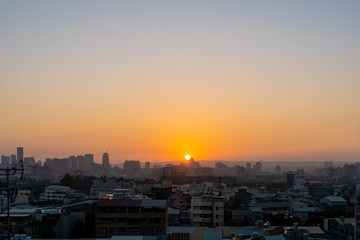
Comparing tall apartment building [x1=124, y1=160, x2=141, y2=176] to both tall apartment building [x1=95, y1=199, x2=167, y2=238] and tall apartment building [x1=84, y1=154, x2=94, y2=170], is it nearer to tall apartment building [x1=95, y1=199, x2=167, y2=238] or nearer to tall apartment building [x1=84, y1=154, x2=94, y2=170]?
tall apartment building [x1=84, y1=154, x2=94, y2=170]

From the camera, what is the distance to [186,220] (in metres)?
15.8

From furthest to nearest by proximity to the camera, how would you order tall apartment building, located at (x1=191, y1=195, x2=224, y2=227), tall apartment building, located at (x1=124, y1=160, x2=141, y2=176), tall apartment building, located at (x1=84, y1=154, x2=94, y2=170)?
tall apartment building, located at (x1=84, y1=154, x2=94, y2=170), tall apartment building, located at (x1=124, y1=160, x2=141, y2=176), tall apartment building, located at (x1=191, y1=195, x2=224, y2=227)

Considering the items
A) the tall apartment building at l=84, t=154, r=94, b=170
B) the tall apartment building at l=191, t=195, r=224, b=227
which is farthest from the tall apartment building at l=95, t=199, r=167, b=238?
the tall apartment building at l=84, t=154, r=94, b=170

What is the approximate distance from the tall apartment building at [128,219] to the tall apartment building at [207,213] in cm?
282

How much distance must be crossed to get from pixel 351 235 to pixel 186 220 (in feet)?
20.2

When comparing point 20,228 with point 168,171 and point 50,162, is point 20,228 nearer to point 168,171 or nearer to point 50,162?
point 168,171

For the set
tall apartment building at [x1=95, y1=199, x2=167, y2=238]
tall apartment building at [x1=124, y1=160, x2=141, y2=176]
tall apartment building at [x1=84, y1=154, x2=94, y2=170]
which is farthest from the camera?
tall apartment building at [x1=84, y1=154, x2=94, y2=170]

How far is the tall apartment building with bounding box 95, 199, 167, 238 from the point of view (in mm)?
11094

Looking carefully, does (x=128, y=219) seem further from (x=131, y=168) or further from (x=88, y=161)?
(x=88, y=161)

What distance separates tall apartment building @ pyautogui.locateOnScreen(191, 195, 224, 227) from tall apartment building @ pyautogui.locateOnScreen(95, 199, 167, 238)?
9.24 ft

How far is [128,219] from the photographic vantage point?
1120 cm

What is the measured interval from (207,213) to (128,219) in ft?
11.6

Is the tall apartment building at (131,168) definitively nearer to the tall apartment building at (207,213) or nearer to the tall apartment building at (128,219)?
the tall apartment building at (207,213)

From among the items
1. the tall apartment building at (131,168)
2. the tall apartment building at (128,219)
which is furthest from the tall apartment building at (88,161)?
the tall apartment building at (128,219)
